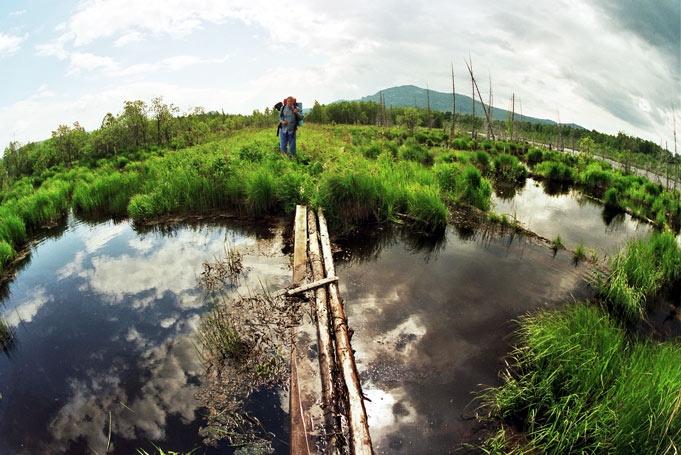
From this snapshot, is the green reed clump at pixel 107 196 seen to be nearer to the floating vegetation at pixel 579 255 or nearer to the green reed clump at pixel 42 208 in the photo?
the green reed clump at pixel 42 208

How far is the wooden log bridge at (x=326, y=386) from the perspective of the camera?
2.86 metres

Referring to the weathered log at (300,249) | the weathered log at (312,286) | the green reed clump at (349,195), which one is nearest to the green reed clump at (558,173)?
the green reed clump at (349,195)

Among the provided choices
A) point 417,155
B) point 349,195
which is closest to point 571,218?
point 349,195

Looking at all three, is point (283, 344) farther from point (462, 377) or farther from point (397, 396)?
point (462, 377)

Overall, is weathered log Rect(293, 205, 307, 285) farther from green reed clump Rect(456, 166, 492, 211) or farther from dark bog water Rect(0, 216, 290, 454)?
green reed clump Rect(456, 166, 492, 211)

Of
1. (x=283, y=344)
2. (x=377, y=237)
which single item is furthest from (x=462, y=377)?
(x=377, y=237)

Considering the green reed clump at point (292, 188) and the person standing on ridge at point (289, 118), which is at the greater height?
the person standing on ridge at point (289, 118)

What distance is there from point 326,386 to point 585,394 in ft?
7.86

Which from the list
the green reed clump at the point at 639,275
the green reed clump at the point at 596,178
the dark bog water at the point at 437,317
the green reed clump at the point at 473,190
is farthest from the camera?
the green reed clump at the point at 596,178

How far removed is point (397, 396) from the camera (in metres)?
3.56

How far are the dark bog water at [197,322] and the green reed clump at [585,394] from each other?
42 centimetres

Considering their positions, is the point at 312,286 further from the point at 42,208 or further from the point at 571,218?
the point at 42,208

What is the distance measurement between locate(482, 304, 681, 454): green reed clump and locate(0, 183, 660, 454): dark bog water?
0.42m

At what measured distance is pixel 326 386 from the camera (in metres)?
3.48
